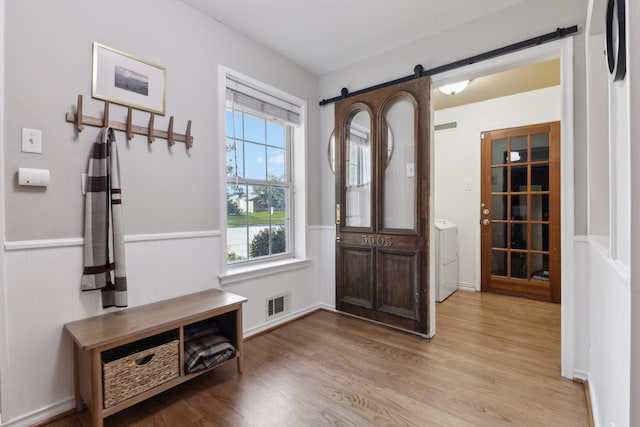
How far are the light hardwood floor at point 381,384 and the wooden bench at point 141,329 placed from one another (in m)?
0.14

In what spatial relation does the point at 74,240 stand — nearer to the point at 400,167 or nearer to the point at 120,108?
the point at 120,108

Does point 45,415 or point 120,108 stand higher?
point 120,108

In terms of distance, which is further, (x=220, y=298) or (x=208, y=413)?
(x=220, y=298)

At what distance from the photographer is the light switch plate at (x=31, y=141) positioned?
4.88 feet

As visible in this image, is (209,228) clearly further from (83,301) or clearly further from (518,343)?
(518,343)

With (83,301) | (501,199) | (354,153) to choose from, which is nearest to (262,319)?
(83,301)

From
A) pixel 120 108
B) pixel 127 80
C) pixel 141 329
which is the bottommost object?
pixel 141 329

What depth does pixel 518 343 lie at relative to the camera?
7.85 feet

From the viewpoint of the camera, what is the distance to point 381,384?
6.04 ft

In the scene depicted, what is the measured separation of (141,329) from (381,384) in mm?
1401

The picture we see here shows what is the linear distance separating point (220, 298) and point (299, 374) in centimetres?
72

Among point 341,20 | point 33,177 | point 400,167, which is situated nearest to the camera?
point 33,177

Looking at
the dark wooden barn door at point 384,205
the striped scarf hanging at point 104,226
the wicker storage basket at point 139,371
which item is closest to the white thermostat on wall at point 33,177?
the striped scarf hanging at point 104,226

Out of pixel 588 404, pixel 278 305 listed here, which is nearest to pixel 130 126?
pixel 278 305
